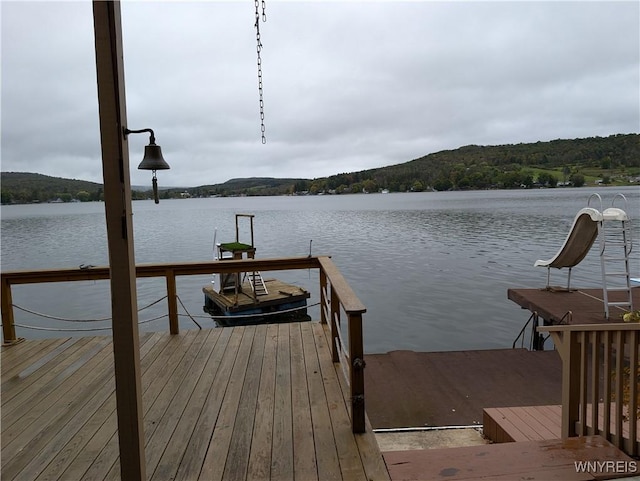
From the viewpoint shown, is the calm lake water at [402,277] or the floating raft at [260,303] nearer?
the floating raft at [260,303]

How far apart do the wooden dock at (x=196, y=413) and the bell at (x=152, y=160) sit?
1592 millimetres

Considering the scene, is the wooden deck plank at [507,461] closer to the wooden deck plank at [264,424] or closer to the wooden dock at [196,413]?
the wooden dock at [196,413]

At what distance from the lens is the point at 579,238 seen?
7863 mm

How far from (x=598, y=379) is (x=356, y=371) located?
1530 millimetres

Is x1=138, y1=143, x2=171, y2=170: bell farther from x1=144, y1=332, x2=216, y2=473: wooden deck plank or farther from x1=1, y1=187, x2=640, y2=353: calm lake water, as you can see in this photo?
x1=1, y1=187, x2=640, y2=353: calm lake water

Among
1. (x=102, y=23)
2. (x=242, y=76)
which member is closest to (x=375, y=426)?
(x=102, y=23)

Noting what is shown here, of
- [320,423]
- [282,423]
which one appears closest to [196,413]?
[282,423]

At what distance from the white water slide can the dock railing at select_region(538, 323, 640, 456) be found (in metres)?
5.24

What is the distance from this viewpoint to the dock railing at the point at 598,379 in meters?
2.37

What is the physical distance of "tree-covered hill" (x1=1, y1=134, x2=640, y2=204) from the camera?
1491 inches

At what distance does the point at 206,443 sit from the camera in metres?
2.38

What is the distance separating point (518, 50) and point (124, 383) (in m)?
35.3

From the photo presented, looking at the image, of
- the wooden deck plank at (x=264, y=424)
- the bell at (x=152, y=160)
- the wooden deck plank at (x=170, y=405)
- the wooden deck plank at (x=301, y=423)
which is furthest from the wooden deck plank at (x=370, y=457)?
the bell at (x=152, y=160)

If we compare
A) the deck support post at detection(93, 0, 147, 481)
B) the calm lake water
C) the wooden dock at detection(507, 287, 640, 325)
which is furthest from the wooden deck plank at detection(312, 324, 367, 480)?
the calm lake water
